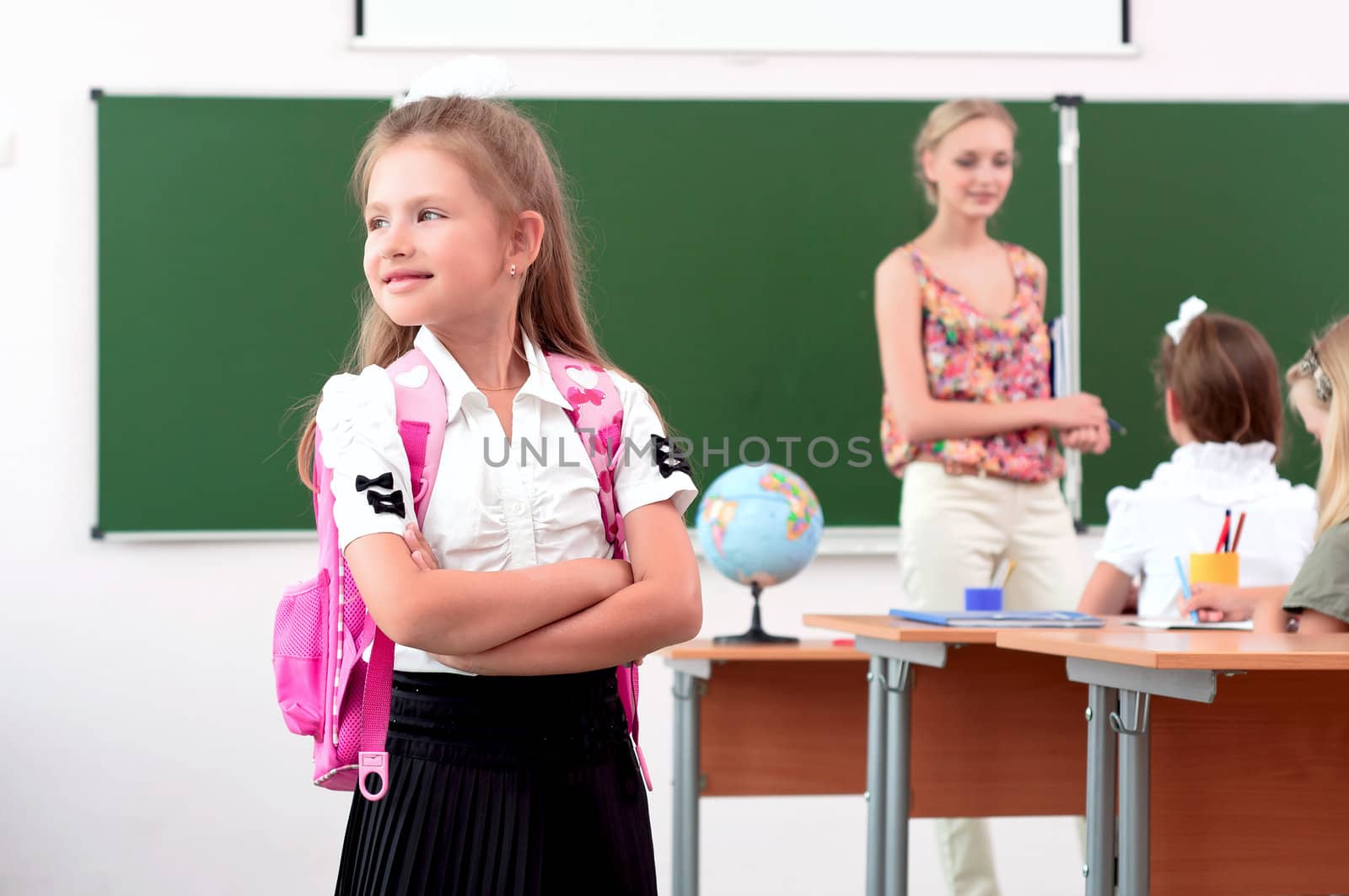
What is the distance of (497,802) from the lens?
1188 mm

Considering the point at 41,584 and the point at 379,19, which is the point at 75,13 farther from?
the point at 41,584

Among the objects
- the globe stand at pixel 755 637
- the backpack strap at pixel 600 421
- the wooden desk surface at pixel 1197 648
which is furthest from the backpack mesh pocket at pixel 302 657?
the globe stand at pixel 755 637

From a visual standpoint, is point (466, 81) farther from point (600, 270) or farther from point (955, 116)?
point (600, 270)

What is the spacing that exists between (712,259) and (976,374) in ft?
3.61

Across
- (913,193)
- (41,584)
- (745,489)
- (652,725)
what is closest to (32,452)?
(41,584)

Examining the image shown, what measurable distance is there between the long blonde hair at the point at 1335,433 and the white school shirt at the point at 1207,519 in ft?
1.97

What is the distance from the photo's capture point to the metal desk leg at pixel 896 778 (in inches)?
93.7

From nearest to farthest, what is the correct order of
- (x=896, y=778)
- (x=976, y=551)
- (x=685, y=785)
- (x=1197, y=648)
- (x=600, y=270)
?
(x=1197, y=648)
(x=896, y=778)
(x=685, y=785)
(x=976, y=551)
(x=600, y=270)

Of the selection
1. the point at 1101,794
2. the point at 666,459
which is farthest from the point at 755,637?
the point at 666,459

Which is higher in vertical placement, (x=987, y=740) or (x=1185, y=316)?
(x=1185, y=316)

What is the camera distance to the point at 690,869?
8.93 feet

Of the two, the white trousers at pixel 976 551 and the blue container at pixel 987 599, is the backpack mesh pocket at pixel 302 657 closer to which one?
the blue container at pixel 987 599

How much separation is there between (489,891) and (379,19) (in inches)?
124

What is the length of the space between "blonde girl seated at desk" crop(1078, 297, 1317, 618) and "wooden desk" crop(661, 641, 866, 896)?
1.77 feet
